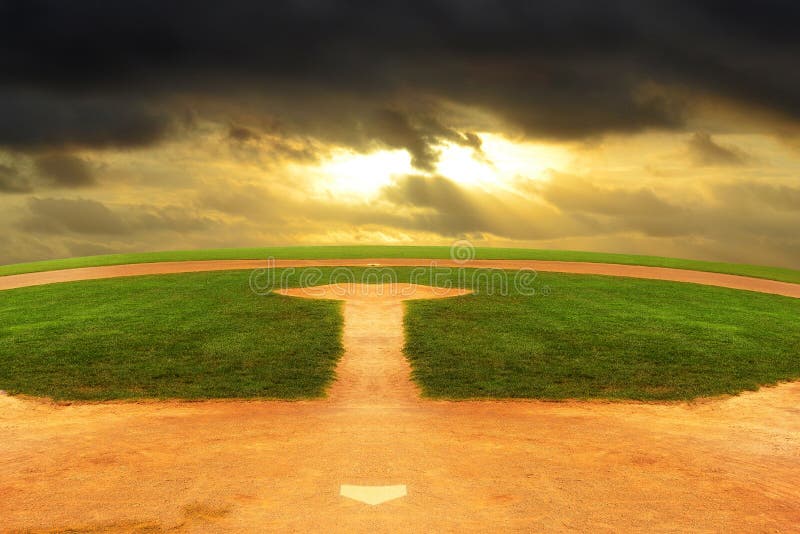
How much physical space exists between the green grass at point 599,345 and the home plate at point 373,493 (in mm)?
5553

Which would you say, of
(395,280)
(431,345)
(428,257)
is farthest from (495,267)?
(431,345)

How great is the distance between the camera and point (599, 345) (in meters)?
17.7

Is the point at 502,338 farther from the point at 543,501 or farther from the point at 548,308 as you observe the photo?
the point at 543,501

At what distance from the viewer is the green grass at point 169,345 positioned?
46.9ft

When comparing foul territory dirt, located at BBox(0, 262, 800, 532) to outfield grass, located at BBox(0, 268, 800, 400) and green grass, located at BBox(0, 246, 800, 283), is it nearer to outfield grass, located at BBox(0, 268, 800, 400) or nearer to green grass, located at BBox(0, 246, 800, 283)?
outfield grass, located at BBox(0, 268, 800, 400)

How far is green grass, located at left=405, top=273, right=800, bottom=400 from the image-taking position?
14.5 m

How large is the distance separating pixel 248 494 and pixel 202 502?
627 mm

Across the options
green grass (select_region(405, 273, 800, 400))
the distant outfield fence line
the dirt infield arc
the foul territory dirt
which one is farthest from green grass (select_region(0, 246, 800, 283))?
the foul territory dirt

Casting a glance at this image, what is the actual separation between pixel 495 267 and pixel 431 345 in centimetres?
2025

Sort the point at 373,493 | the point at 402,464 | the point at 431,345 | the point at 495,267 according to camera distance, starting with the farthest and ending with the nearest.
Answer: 1. the point at 495,267
2. the point at 431,345
3. the point at 402,464
4. the point at 373,493

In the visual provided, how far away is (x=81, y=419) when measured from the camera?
12.2m

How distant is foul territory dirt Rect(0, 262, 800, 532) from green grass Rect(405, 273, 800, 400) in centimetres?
104

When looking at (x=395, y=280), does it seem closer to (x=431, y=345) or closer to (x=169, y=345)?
(x=431, y=345)

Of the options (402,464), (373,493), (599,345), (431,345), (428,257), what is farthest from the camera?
(428,257)
